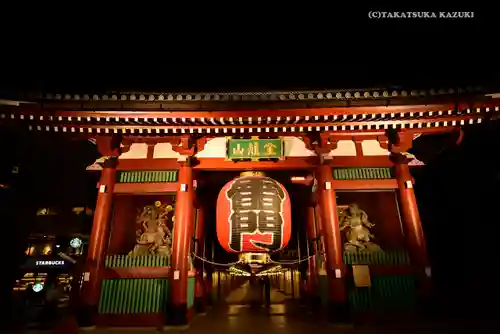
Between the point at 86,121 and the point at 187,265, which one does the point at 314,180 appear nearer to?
the point at 187,265

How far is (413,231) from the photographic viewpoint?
675 centimetres

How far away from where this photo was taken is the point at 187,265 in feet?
21.9

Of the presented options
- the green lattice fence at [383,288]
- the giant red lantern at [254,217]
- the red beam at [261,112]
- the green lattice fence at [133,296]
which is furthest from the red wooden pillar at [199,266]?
the green lattice fence at [383,288]

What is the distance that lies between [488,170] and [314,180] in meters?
6.18

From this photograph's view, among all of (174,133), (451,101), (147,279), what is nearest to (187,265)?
(147,279)

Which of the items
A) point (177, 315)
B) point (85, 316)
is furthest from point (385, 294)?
point (85, 316)

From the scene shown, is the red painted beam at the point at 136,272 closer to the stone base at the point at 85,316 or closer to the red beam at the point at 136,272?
the red beam at the point at 136,272

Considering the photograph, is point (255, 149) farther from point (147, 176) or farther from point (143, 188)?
point (143, 188)

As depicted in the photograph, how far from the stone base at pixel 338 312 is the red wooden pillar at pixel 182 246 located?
→ 3291 millimetres

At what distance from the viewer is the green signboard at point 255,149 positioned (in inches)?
285

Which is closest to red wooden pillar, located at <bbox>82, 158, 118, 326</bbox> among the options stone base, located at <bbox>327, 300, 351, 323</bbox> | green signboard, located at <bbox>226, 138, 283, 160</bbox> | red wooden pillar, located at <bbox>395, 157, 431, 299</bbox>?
green signboard, located at <bbox>226, 138, 283, 160</bbox>

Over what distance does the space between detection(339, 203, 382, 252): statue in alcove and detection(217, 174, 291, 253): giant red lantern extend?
2.44 meters

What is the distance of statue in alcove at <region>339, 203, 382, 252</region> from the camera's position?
7449 millimetres

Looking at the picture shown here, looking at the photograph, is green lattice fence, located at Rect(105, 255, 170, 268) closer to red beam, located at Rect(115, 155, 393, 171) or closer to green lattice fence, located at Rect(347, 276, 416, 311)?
red beam, located at Rect(115, 155, 393, 171)
